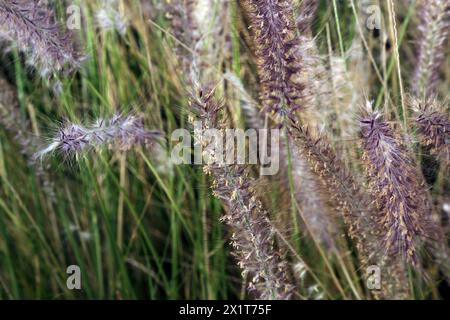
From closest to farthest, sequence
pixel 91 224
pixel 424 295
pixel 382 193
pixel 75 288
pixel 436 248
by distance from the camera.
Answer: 1. pixel 382 193
2. pixel 436 248
3. pixel 424 295
4. pixel 75 288
5. pixel 91 224

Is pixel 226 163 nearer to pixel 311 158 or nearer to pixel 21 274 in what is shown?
pixel 311 158

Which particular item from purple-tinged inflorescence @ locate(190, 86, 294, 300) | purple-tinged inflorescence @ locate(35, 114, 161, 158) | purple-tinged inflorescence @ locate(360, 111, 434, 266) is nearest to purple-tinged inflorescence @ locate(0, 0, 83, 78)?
purple-tinged inflorescence @ locate(35, 114, 161, 158)

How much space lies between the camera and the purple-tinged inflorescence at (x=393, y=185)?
2.94 feet

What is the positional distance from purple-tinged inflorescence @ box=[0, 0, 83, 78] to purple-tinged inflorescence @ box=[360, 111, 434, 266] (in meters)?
0.57

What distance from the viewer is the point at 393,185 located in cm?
91

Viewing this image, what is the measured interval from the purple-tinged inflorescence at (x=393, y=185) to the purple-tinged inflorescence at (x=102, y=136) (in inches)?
14.9

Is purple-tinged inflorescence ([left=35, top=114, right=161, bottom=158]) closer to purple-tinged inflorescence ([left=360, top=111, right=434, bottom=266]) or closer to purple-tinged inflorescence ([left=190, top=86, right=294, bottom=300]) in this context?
purple-tinged inflorescence ([left=190, top=86, right=294, bottom=300])

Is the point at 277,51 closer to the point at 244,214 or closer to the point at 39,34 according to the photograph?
the point at 244,214

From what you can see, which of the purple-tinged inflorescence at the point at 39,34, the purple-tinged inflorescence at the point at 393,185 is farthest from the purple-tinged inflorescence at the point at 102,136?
the purple-tinged inflorescence at the point at 393,185

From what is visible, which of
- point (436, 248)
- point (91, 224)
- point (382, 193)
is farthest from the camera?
point (91, 224)

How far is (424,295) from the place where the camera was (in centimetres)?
133

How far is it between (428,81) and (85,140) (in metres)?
0.74
